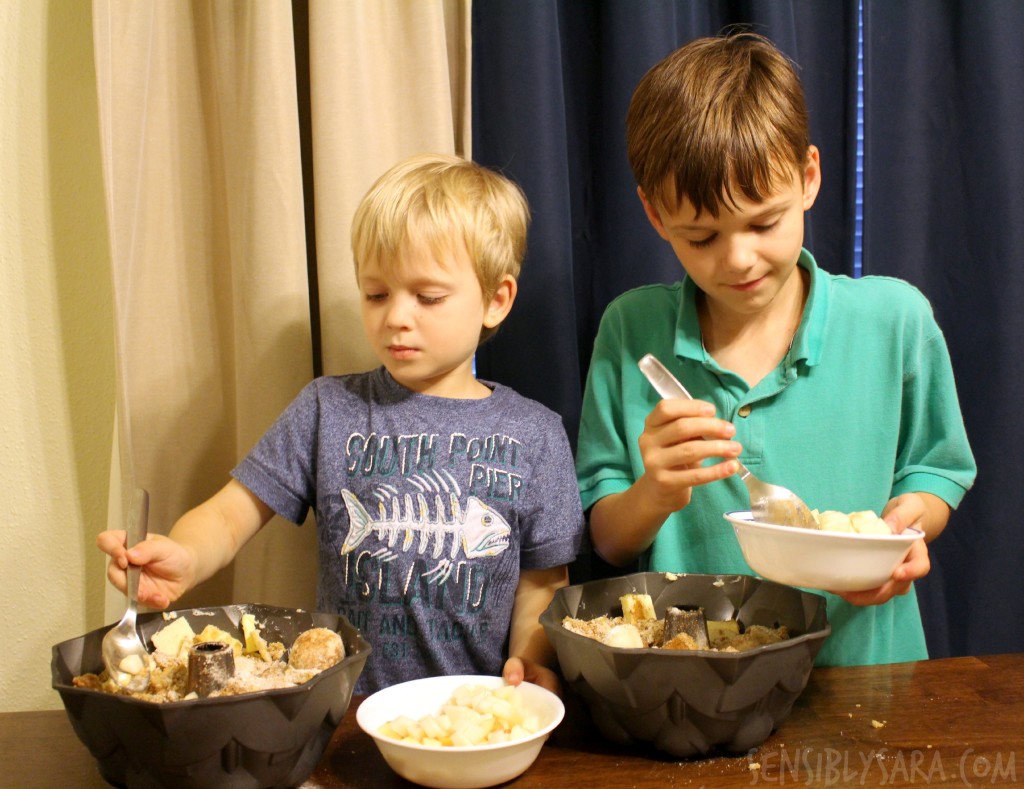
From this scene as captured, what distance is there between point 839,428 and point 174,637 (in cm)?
83

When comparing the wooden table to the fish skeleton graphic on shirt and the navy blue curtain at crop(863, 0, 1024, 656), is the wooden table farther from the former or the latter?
the navy blue curtain at crop(863, 0, 1024, 656)

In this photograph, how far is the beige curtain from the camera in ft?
3.96

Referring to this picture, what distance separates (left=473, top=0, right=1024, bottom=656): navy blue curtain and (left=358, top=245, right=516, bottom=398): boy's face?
0.27 meters

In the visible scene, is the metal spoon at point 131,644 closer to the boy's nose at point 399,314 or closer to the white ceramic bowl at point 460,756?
the white ceramic bowl at point 460,756

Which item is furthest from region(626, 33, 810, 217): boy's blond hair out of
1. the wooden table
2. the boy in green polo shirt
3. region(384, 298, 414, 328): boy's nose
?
the wooden table

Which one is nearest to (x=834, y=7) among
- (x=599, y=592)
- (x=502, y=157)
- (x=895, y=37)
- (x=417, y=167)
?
(x=895, y=37)

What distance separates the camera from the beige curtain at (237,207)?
1.21 metres

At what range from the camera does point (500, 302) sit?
118 centimetres

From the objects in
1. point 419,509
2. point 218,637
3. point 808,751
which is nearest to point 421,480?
point 419,509

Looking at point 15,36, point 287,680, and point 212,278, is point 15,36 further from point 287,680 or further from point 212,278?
point 287,680

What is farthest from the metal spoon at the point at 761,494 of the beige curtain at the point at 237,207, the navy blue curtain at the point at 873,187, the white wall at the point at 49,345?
the white wall at the point at 49,345

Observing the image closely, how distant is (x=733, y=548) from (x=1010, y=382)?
0.63m

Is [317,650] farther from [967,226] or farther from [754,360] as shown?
[967,226]

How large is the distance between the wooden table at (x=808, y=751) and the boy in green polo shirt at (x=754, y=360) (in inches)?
5.3
